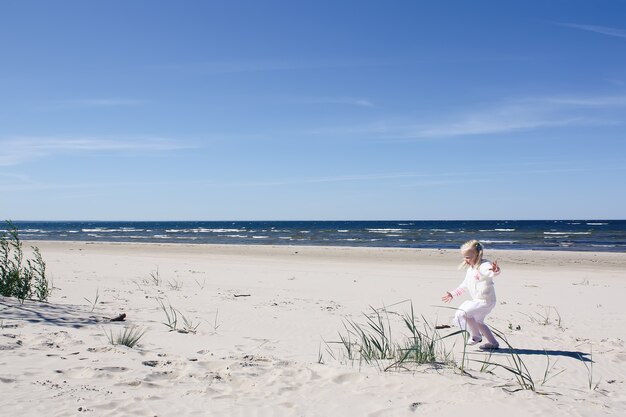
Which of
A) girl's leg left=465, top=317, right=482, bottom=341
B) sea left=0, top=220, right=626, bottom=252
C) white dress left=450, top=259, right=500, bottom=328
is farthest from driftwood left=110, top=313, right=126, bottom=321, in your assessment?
sea left=0, top=220, right=626, bottom=252

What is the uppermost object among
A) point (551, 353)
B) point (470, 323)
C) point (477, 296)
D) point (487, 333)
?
point (477, 296)

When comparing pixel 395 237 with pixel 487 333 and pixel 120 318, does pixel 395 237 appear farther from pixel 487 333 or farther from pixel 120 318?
pixel 120 318

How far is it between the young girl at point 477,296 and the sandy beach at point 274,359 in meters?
0.32

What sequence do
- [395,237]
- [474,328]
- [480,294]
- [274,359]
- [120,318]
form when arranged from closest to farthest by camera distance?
1. [274,359]
2. [480,294]
3. [474,328]
4. [120,318]
5. [395,237]

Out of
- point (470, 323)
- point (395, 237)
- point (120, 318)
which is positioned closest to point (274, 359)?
point (470, 323)

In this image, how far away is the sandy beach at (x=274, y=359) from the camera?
3605 mm

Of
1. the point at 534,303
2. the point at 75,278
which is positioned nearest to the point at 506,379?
the point at 534,303

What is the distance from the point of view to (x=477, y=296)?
5941 mm

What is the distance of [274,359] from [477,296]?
2640mm

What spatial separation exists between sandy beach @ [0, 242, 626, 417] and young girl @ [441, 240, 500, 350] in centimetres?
32

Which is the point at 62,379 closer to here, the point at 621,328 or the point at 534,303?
the point at 621,328

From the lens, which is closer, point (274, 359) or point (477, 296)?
point (274, 359)

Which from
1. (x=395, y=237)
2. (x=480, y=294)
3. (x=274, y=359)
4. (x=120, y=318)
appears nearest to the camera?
(x=274, y=359)

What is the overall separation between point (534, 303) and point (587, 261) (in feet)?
46.0
